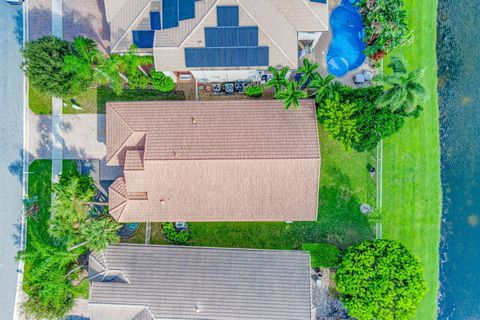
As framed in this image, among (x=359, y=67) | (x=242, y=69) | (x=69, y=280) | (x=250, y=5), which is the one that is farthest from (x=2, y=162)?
(x=359, y=67)

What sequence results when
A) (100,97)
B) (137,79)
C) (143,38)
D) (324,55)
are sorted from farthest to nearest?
1. (100,97)
2. (324,55)
3. (137,79)
4. (143,38)

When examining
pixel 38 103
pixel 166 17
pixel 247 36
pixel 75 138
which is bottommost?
pixel 75 138

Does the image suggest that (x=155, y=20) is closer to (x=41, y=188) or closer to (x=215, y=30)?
(x=215, y=30)

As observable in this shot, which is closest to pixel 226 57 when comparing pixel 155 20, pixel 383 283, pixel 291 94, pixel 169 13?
pixel 169 13

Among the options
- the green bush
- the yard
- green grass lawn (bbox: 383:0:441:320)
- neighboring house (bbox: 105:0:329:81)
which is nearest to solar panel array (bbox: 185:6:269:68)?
neighboring house (bbox: 105:0:329:81)

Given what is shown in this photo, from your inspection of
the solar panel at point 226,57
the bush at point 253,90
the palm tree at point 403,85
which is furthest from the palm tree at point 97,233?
the palm tree at point 403,85

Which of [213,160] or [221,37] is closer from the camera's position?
[221,37]

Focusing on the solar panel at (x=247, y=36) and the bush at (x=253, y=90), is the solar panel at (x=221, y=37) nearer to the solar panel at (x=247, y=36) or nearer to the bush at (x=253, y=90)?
the solar panel at (x=247, y=36)
